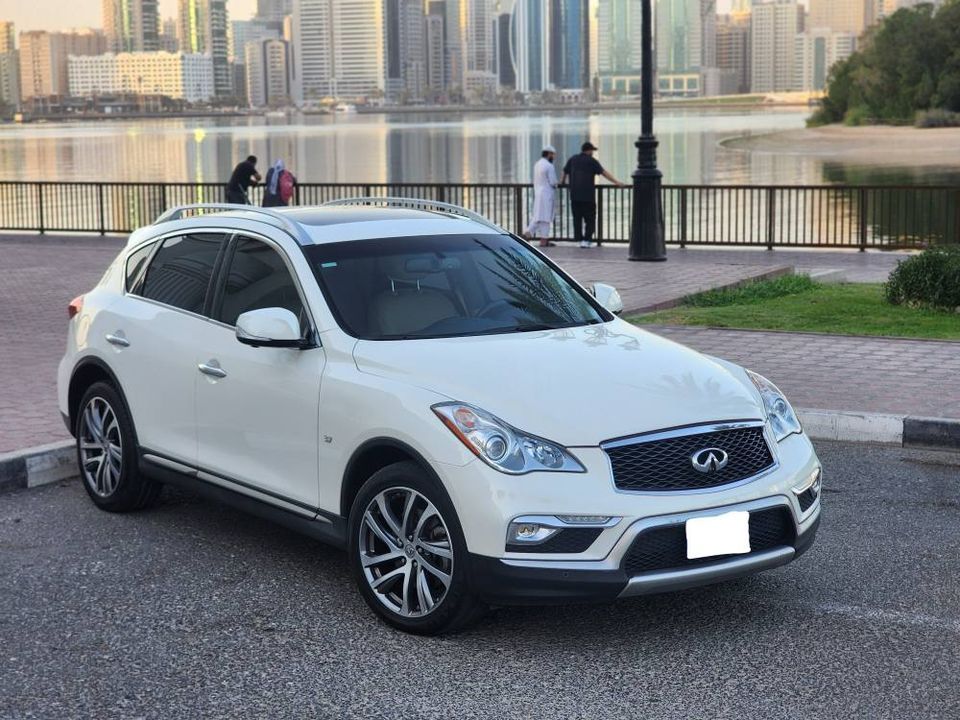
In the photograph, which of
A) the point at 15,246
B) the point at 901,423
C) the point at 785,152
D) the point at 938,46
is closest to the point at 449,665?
the point at 901,423

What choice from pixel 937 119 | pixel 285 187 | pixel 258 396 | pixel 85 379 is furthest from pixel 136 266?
pixel 937 119

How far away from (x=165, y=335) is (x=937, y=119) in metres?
108

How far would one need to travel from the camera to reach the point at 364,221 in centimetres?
674

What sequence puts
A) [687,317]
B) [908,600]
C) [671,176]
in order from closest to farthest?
[908,600], [687,317], [671,176]

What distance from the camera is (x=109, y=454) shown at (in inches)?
290

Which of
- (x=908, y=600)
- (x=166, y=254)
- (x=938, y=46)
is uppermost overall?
(x=938, y=46)

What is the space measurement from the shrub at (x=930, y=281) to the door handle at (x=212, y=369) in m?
8.98

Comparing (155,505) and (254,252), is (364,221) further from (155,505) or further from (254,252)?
(155,505)

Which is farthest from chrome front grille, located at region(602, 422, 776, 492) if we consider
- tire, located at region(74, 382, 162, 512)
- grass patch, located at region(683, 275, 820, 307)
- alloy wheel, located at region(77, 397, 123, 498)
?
grass patch, located at region(683, 275, 820, 307)

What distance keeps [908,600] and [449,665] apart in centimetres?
199

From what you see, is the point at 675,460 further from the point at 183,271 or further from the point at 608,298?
the point at 183,271

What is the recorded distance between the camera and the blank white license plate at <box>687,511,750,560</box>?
5.21m

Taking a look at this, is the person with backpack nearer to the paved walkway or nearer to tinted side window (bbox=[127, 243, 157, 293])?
the paved walkway

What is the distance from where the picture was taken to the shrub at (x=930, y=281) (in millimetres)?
13531
